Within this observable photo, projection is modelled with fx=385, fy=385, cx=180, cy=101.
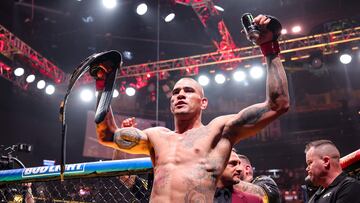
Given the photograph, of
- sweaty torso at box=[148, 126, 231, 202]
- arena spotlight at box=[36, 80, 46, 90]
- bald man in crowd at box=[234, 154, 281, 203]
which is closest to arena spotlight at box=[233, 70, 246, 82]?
arena spotlight at box=[36, 80, 46, 90]

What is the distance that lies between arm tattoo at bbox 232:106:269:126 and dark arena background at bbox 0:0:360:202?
8.79 metres

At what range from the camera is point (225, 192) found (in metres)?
2.55

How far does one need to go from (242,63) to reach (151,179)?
10123 millimetres

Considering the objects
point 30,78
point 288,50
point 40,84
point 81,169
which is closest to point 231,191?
point 81,169

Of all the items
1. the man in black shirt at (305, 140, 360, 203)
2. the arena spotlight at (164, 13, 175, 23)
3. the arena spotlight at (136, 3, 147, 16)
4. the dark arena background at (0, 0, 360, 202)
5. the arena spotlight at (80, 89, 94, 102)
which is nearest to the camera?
the man in black shirt at (305, 140, 360, 203)

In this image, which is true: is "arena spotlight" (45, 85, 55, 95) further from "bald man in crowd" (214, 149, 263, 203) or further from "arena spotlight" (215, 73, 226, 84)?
"bald man in crowd" (214, 149, 263, 203)

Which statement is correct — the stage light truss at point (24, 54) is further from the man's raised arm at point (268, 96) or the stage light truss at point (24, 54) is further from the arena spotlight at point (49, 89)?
the man's raised arm at point (268, 96)

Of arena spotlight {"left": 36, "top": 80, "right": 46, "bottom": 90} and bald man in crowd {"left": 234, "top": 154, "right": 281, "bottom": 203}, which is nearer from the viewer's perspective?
bald man in crowd {"left": 234, "top": 154, "right": 281, "bottom": 203}

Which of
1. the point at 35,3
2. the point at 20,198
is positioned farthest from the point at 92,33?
the point at 20,198

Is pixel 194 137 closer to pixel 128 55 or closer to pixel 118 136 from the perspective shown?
pixel 118 136

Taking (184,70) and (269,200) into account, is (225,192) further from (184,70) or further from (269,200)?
(184,70)

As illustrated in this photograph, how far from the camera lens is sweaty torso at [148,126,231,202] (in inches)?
83.9

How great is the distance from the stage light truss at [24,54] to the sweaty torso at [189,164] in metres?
9.13

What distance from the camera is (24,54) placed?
36.5ft
